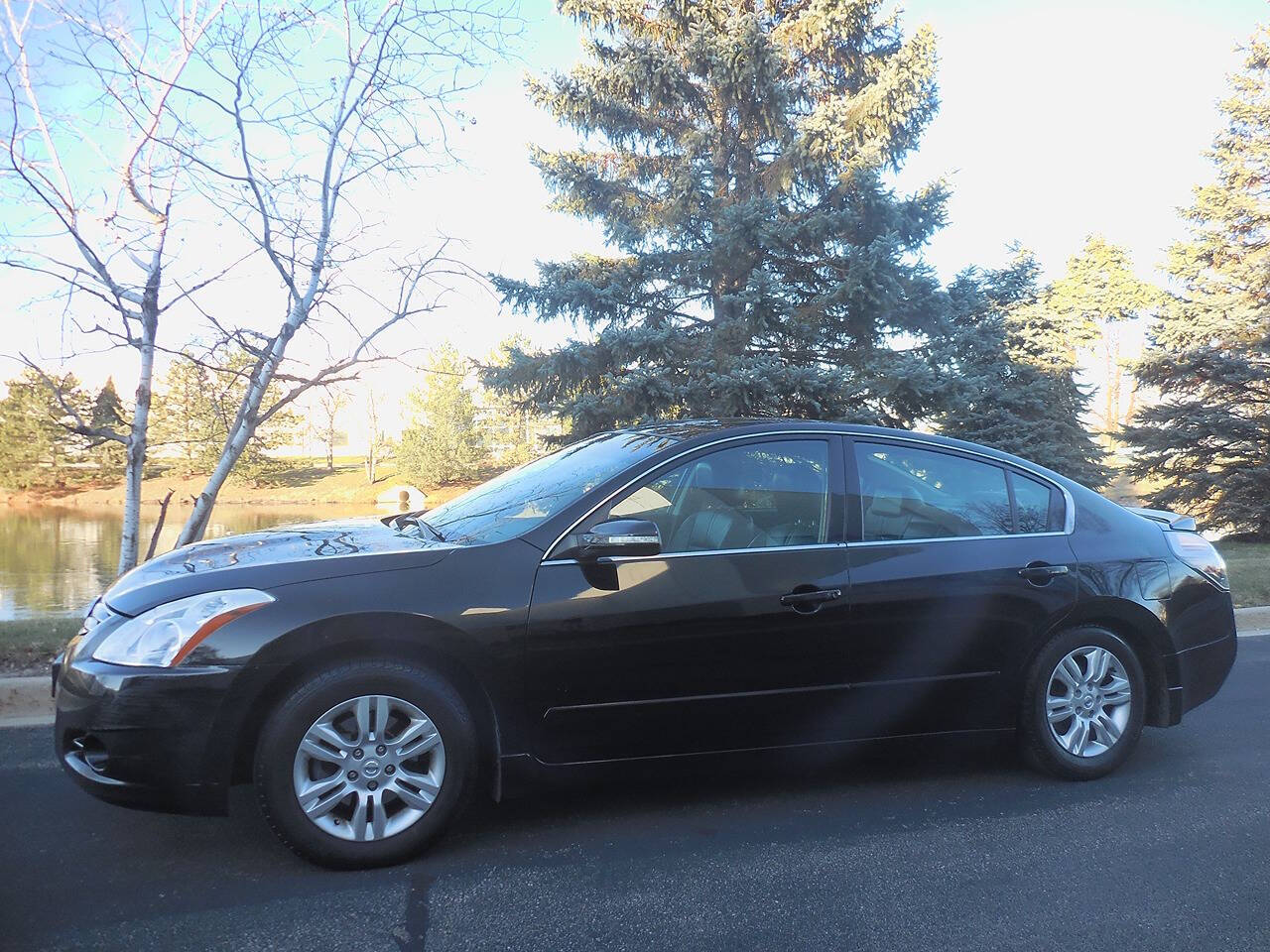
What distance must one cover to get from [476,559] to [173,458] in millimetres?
9266

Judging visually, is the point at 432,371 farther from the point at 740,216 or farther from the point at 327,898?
the point at 740,216

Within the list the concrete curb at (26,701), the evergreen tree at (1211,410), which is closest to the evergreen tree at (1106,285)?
the evergreen tree at (1211,410)

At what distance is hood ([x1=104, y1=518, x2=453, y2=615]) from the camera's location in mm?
3232

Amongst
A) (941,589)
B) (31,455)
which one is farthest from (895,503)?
(31,455)

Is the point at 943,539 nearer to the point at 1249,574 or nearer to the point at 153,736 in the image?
the point at 153,736

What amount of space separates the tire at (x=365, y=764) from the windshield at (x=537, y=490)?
67cm

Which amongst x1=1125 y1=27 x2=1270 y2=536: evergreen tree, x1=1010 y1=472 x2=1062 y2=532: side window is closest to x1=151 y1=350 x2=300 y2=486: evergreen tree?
x1=1010 y1=472 x2=1062 y2=532: side window

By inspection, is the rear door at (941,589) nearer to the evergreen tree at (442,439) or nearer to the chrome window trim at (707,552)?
the chrome window trim at (707,552)

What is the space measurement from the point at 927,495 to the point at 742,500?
85 cm

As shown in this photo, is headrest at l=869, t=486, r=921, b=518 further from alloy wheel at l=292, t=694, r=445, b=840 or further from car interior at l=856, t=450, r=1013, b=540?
alloy wheel at l=292, t=694, r=445, b=840

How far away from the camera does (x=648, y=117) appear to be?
53.4 ft

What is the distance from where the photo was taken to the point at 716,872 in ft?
10.5

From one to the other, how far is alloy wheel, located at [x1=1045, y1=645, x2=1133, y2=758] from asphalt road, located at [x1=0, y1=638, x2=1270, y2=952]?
0.64ft

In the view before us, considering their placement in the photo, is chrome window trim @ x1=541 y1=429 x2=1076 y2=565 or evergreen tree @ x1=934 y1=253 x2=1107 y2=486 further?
evergreen tree @ x1=934 y1=253 x2=1107 y2=486
